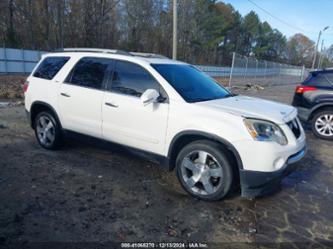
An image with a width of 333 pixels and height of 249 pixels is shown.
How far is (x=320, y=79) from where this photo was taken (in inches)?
288

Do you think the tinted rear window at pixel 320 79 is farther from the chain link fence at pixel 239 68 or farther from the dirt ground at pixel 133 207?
the chain link fence at pixel 239 68

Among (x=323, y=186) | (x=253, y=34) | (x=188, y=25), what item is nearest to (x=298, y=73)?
(x=188, y=25)

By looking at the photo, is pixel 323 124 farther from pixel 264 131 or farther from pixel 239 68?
pixel 239 68

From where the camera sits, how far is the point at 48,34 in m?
34.1

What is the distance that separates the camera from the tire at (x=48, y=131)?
5.12 m

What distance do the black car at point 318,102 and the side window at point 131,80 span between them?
5.08m

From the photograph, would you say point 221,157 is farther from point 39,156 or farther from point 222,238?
point 39,156

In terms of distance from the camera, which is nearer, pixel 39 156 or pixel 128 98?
pixel 128 98

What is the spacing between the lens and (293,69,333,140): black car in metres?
7.19

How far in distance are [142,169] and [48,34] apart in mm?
34292

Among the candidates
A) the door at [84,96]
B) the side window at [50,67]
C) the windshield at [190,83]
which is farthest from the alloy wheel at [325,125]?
the side window at [50,67]

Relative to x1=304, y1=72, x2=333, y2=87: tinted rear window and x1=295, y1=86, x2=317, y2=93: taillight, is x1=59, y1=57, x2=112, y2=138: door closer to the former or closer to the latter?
x1=295, y1=86, x2=317, y2=93: taillight

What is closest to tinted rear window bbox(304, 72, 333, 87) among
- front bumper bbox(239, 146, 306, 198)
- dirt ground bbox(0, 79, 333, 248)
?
dirt ground bbox(0, 79, 333, 248)

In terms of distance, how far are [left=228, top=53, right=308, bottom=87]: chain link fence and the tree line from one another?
67.8ft
